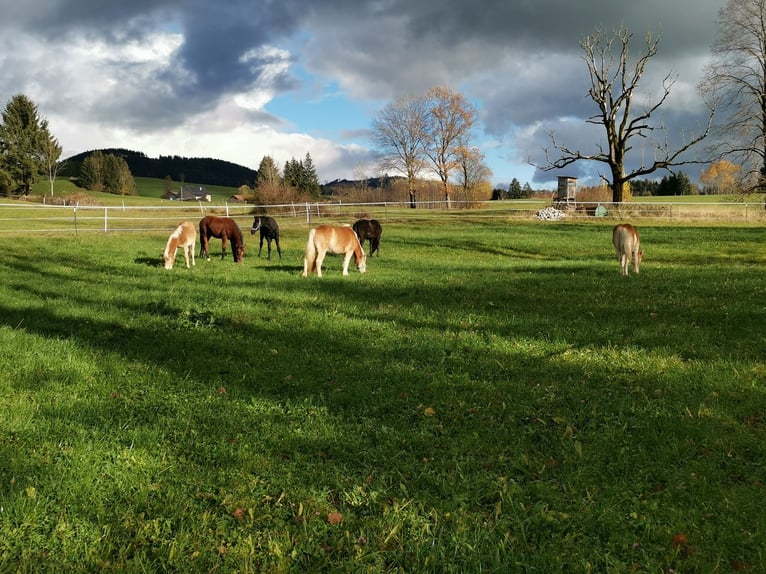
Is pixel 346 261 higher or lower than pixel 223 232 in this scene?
lower

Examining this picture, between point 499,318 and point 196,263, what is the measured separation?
1061 cm

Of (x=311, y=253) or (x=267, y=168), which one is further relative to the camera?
(x=267, y=168)

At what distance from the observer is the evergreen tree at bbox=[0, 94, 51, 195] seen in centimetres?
6694

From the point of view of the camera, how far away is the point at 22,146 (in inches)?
2670

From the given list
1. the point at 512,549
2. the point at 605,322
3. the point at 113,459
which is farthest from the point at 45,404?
the point at 605,322

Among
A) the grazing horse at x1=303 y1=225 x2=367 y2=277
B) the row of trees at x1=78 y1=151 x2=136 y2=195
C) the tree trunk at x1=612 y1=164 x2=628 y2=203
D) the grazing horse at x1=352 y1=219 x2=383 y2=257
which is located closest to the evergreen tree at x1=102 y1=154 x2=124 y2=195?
the row of trees at x1=78 y1=151 x2=136 y2=195

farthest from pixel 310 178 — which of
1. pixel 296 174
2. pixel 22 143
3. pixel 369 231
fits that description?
pixel 369 231

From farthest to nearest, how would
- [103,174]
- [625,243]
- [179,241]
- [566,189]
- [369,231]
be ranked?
[103,174]
[566,189]
[369,231]
[179,241]
[625,243]

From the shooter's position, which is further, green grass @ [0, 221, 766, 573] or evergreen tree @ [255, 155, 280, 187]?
evergreen tree @ [255, 155, 280, 187]

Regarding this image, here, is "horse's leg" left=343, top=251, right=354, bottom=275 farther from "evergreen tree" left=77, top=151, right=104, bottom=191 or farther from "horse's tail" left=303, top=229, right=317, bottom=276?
"evergreen tree" left=77, top=151, right=104, bottom=191

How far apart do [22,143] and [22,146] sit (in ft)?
1.50

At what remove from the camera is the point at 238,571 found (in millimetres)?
2785

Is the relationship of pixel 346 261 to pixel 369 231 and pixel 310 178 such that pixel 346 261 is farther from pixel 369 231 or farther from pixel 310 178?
pixel 310 178

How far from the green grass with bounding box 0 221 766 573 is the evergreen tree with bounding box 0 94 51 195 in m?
73.1
